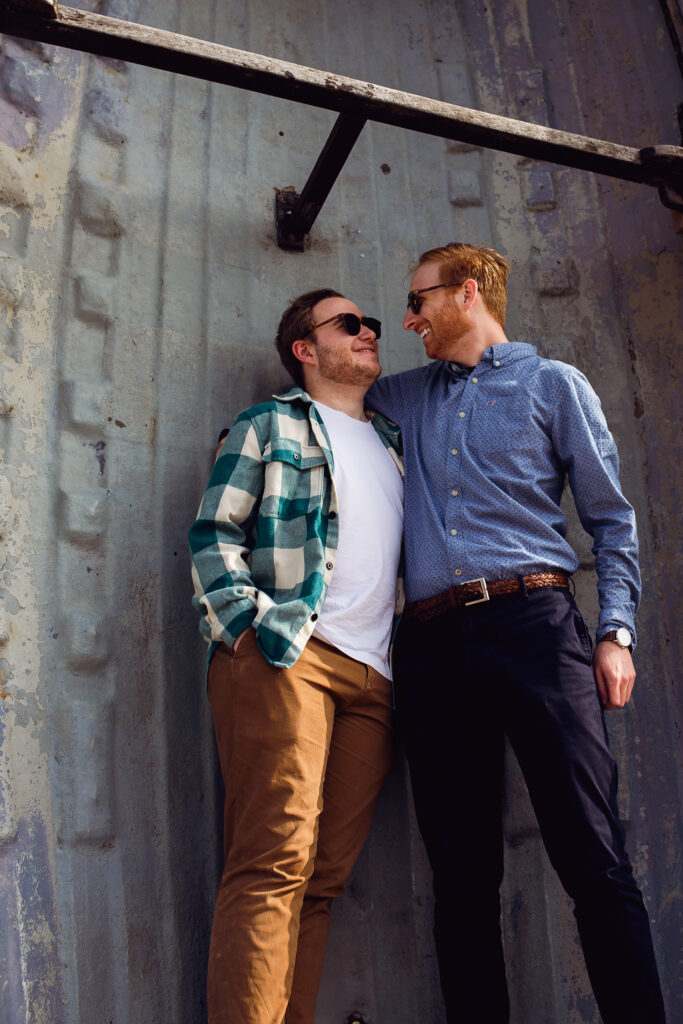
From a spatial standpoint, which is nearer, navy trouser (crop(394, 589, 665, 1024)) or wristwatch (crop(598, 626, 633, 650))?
navy trouser (crop(394, 589, 665, 1024))

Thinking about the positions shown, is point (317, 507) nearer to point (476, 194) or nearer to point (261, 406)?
point (261, 406)

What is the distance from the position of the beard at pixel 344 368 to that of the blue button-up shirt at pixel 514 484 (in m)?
0.23

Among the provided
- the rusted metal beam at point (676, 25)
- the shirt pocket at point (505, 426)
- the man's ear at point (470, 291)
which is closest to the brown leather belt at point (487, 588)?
the shirt pocket at point (505, 426)

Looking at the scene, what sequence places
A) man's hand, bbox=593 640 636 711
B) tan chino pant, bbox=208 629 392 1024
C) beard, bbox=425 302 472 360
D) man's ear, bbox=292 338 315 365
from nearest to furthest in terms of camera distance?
tan chino pant, bbox=208 629 392 1024 → man's hand, bbox=593 640 636 711 → beard, bbox=425 302 472 360 → man's ear, bbox=292 338 315 365

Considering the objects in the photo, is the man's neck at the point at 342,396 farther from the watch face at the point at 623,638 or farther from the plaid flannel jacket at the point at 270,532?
the watch face at the point at 623,638

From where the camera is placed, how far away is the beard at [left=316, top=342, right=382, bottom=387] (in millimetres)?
2299

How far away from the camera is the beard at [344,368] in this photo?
2.30m

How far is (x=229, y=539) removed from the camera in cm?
194

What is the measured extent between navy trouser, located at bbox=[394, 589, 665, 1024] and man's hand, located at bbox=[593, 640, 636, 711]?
27 millimetres

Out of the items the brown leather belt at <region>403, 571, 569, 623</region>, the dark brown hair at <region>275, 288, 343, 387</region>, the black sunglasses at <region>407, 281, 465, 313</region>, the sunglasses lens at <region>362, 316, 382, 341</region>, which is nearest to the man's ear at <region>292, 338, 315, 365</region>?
the dark brown hair at <region>275, 288, 343, 387</region>

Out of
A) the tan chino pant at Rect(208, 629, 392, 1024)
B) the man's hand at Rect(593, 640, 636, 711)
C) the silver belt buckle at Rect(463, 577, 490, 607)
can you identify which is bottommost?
the tan chino pant at Rect(208, 629, 392, 1024)

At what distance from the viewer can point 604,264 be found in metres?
2.78

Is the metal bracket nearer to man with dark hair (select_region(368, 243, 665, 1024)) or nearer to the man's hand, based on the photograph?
man with dark hair (select_region(368, 243, 665, 1024))

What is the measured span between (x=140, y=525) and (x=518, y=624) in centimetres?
96
